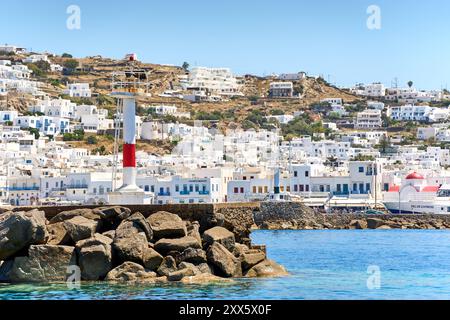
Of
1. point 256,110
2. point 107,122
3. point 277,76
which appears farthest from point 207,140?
point 277,76

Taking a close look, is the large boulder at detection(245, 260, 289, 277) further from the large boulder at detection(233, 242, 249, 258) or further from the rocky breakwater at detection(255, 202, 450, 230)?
the rocky breakwater at detection(255, 202, 450, 230)

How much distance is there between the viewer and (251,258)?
28125 mm

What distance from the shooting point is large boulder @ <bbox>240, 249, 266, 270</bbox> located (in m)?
27.7

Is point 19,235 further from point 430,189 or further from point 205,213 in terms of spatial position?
point 430,189

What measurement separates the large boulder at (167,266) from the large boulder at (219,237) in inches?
50.1

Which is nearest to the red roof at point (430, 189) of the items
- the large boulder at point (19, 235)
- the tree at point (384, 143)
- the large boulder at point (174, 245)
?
the tree at point (384, 143)

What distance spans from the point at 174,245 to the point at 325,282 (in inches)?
163

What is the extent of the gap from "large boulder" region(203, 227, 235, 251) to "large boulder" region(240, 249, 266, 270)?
467mm

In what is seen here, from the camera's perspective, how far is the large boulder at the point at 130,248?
83.9ft

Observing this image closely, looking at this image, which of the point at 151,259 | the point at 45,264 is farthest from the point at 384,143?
the point at 45,264

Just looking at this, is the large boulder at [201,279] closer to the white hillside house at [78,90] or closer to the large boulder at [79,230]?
the large boulder at [79,230]

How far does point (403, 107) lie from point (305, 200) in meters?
92.2
